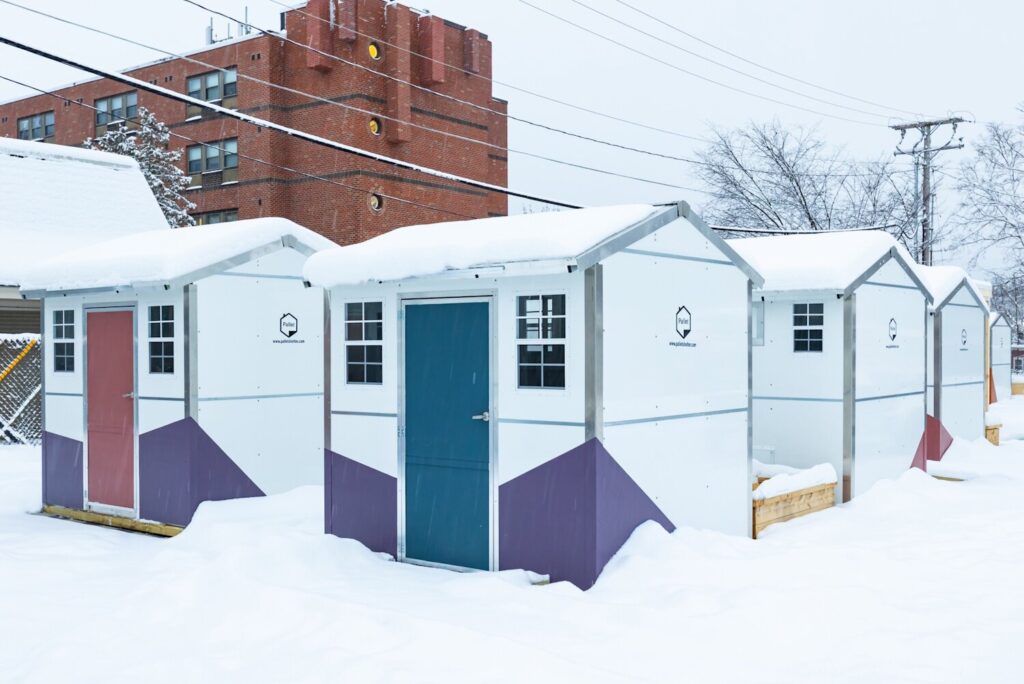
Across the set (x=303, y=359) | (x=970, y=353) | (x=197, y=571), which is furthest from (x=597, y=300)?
(x=970, y=353)

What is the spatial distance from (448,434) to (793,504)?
397cm

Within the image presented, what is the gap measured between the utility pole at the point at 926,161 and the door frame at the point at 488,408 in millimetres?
26737

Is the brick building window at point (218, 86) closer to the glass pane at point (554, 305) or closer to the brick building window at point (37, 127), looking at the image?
the brick building window at point (37, 127)

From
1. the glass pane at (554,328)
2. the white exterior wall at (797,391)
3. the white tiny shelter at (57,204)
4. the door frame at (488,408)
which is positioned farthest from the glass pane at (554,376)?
the white tiny shelter at (57,204)

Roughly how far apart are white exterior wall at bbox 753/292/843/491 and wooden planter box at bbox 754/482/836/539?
393 millimetres

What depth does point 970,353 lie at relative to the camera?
1634 cm

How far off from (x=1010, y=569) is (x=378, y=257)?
18.8 ft

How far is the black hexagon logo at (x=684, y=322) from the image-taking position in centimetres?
869

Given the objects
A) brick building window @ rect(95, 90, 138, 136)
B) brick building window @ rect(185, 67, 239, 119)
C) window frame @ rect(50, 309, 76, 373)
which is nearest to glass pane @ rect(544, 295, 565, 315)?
window frame @ rect(50, 309, 76, 373)

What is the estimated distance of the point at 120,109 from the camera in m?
41.0

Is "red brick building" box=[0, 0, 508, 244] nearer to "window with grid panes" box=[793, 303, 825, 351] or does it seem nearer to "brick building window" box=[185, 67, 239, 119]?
"brick building window" box=[185, 67, 239, 119]

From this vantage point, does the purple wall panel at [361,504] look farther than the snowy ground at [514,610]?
Yes

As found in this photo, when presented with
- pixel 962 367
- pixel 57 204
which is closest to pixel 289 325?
pixel 962 367

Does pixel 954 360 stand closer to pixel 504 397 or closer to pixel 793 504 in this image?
pixel 793 504
